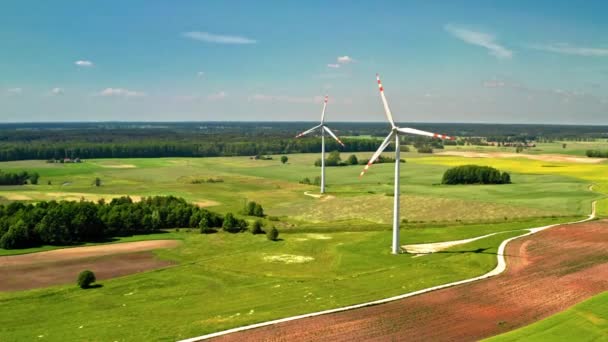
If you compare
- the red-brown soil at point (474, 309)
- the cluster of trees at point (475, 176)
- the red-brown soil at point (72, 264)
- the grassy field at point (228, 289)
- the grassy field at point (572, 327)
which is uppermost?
the cluster of trees at point (475, 176)

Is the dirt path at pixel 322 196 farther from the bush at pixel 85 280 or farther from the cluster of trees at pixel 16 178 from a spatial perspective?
the cluster of trees at pixel 16 178

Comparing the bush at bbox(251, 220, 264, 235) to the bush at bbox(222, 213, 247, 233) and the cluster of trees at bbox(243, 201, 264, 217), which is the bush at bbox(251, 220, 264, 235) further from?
the cluster of trees at bbox(243, 201, 264, 217)

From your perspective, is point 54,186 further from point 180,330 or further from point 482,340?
point 482,340

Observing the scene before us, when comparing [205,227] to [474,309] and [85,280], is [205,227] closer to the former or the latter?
[85,280]

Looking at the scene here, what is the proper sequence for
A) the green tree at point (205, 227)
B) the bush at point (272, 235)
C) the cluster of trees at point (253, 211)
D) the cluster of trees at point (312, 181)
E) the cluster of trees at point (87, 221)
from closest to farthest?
the cluster of trees at point (87, 221), the bush at point (272, 235), the green tree at point (205, 227), the cluster of trees at point (253, 211), the cluster of trees at point (312, 181)

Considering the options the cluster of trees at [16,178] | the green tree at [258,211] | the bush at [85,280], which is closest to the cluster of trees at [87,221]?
the green tree at [258,211]

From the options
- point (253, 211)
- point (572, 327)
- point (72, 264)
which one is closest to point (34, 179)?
point (253, 211)

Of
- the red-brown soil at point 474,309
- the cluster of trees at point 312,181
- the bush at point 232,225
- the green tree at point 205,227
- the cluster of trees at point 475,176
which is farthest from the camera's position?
the cluster of trees at point 312,181
